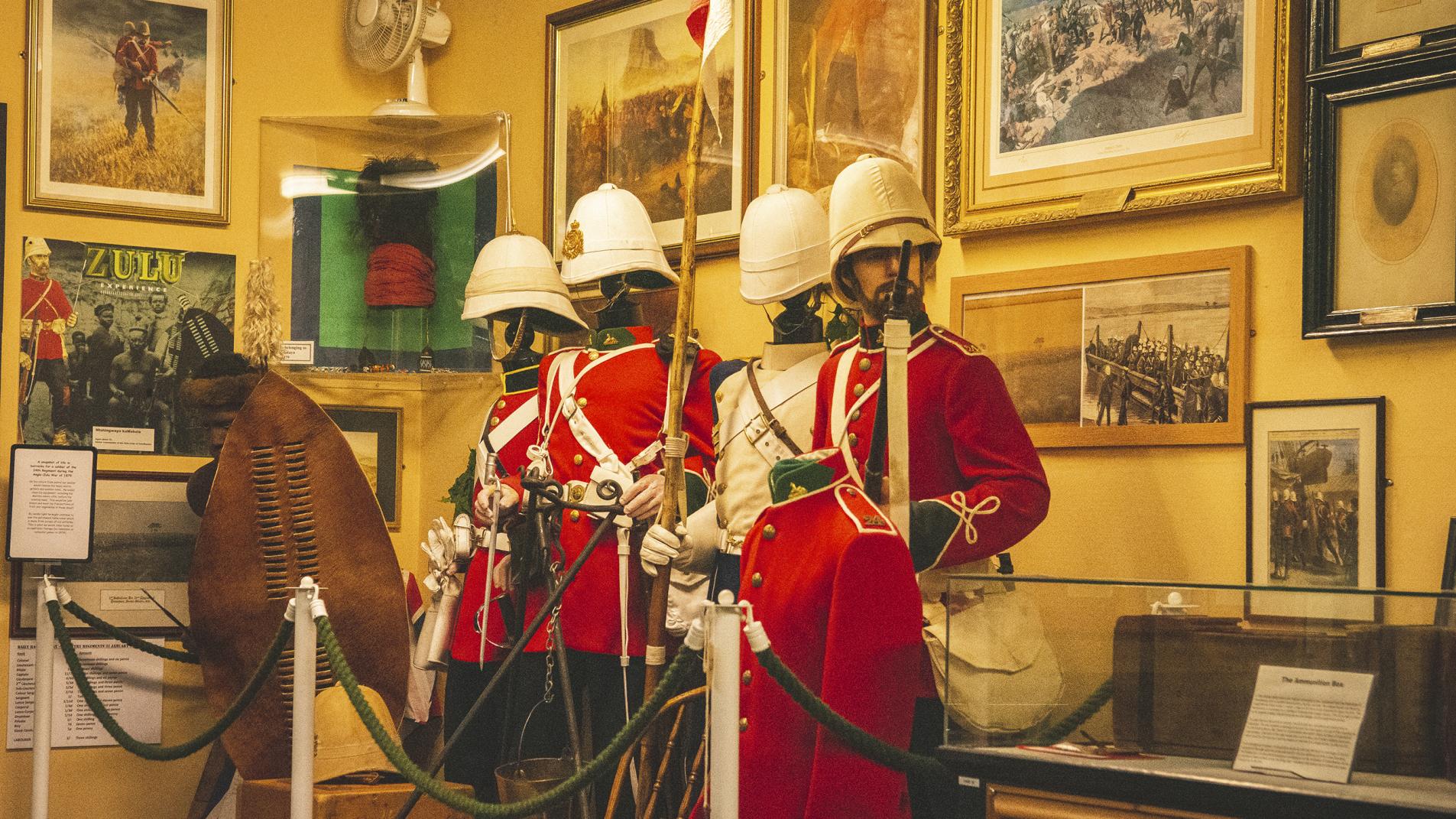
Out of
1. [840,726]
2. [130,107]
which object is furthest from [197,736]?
[840,726]

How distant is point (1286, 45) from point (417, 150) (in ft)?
12.5

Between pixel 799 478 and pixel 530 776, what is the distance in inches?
68.5

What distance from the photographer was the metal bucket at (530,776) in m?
4.28

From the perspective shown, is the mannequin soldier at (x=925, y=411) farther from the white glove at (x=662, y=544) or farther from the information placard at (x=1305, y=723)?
the information placard at (x=1305, y=723)

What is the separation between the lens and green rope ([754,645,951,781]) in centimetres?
289

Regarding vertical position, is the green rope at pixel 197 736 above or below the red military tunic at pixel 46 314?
below

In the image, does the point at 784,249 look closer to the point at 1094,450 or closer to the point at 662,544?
the point at 662,544

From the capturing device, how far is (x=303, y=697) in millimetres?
3951

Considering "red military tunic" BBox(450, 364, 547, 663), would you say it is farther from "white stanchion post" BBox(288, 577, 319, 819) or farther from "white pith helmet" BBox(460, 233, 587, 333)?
"white stanchion post" BBox(288, 577, 319, 819)

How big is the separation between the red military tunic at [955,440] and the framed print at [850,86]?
1.07 m

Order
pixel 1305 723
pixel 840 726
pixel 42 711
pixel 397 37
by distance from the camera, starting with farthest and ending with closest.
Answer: pixel 397 37 < pixel 42 711 < pixel 840 726 < pixel 1305 723

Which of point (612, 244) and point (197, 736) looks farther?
point (197, 736)

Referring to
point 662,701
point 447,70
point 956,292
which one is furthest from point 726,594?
point 447,70

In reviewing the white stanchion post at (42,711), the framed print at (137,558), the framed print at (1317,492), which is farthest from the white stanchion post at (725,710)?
the framed print at (137,558)
